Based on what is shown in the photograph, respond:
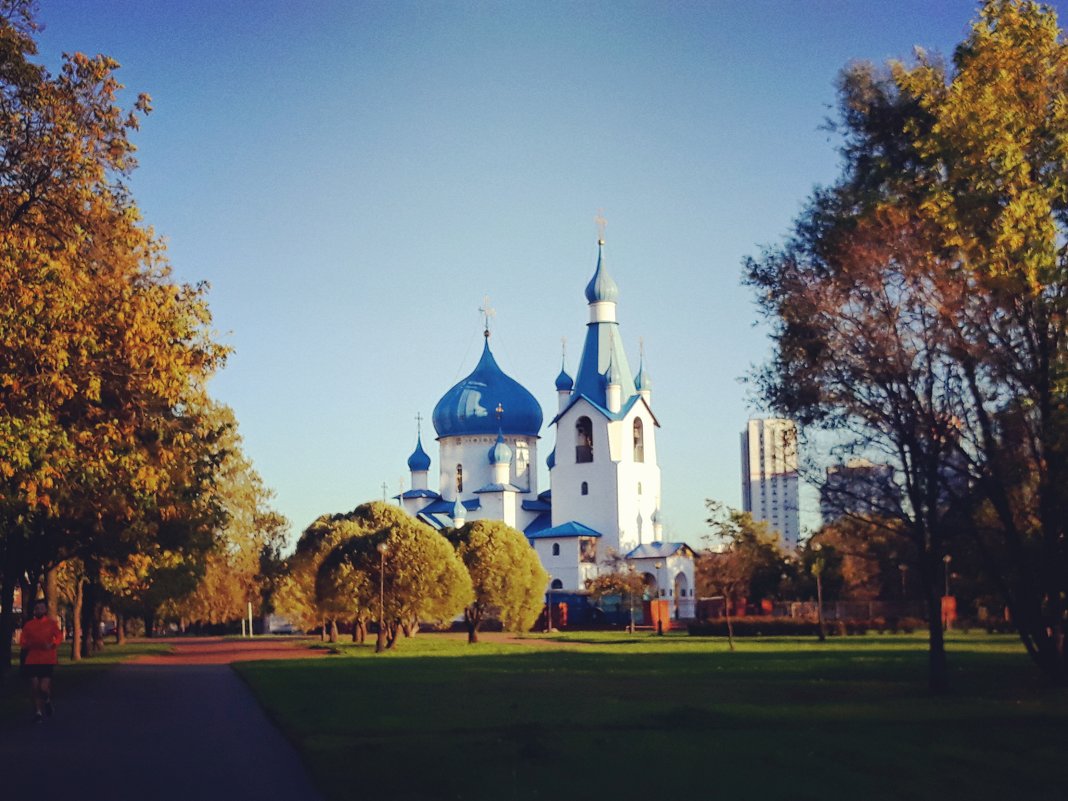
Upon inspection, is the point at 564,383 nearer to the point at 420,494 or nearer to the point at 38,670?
the point at 420,494

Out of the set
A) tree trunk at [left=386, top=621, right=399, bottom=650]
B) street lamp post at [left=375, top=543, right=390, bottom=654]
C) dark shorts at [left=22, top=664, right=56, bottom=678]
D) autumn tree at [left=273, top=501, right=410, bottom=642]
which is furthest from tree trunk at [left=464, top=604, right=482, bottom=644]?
dark shorts at [left=22, top=664, right=56, bottom=678]

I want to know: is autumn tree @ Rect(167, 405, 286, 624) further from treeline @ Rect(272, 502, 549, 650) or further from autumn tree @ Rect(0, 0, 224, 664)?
autumn tree @ Rect(0, 0, 224, 664)

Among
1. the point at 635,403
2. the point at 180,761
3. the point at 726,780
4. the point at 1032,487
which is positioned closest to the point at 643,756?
the point at 726,780

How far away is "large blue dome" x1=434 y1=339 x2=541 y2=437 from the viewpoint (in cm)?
10838

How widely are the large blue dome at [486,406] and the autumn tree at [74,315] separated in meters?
81.9

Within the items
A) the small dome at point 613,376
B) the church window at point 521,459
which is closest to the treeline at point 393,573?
the small dome at point 613,376

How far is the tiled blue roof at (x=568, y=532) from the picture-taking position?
10012 centimetres

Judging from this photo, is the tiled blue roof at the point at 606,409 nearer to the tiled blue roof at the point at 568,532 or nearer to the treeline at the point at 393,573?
the tiled blue roof at the point at 568,532

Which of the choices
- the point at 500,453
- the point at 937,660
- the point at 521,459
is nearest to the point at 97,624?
the point at 937,660

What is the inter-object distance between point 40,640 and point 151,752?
17.9 ft

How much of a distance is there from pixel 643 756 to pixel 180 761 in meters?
4.84

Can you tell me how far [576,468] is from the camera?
10456cm

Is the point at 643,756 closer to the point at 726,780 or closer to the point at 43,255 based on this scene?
the point at 726,780

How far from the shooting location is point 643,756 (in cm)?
1416
